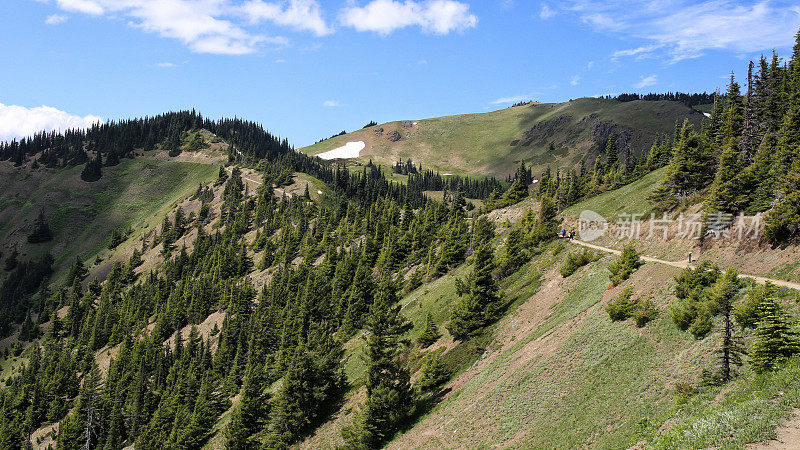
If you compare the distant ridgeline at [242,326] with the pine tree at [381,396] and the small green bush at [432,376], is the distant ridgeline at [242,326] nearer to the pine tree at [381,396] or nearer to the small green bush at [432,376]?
the pine tree at [381,396]

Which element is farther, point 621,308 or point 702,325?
point 621,308

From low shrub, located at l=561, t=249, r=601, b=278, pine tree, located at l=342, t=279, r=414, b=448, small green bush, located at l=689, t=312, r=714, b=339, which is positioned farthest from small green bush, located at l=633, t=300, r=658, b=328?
pine tree, located at l=342, t=279, r=414, b=448

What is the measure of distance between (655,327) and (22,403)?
159 metres

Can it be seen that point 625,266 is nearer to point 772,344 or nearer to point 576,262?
point 576,262

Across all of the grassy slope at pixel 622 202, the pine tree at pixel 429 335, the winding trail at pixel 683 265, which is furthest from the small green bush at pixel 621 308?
the grassy slope at pixel 622 202

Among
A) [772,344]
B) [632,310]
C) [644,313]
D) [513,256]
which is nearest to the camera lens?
[772,344]

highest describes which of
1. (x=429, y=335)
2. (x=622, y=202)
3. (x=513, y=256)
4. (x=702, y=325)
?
(x=622, y=202)

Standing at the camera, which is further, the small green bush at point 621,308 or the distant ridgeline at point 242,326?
the distant ridgeline at point 242,326

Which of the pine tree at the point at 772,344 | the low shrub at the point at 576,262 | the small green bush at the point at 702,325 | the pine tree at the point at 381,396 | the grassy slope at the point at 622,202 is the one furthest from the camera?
the grassy slope at the point at 622,202

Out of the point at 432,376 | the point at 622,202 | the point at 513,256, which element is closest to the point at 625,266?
the point at 432,376

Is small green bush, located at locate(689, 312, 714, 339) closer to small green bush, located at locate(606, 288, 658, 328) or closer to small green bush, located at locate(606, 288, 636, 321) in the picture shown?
small green bush, located at locate(606, 288, 658, 328)

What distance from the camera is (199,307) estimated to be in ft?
453

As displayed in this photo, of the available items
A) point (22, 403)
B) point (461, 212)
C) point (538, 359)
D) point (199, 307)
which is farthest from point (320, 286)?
point (22, 403)

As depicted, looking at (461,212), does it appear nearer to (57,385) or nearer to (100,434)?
(100,434)
